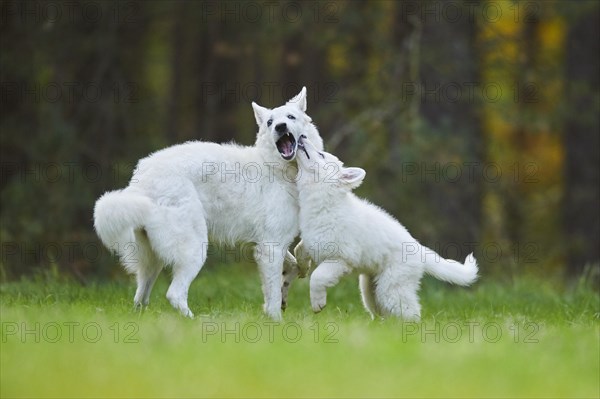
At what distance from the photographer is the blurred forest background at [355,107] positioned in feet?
44.8

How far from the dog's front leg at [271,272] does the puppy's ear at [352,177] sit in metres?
0.82

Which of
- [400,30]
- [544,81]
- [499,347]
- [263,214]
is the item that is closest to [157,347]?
[499,347]

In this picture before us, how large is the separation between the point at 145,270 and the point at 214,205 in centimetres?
84

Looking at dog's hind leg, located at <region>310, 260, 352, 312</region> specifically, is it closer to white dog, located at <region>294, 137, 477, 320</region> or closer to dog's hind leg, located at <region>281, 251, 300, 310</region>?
white dog, located at <region>294, 137, 477, 320</region>

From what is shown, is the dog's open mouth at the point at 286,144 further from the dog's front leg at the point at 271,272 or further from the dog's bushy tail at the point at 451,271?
the dog's bushy tail at the point at 451,271

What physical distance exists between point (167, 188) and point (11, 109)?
684cm

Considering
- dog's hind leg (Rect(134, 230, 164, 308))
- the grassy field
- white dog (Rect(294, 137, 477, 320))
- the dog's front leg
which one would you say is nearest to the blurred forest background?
dog's hind leg (Rect(134, 230, 164, 308))

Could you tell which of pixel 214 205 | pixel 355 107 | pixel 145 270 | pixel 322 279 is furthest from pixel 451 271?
pixel 355 107

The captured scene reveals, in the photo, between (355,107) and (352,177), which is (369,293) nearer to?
(352,177)

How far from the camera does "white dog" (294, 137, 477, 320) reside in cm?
795

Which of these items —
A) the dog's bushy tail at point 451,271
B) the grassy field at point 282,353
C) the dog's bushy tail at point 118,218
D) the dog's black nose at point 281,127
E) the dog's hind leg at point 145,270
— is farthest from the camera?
the dog's black nose at point 281,127

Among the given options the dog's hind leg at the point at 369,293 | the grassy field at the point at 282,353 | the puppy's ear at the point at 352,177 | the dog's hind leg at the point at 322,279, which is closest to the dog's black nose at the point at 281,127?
the puppy's ear at the point at 352,177

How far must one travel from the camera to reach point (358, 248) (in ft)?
26.1

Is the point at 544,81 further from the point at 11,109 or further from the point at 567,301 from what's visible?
the point at 11,109
